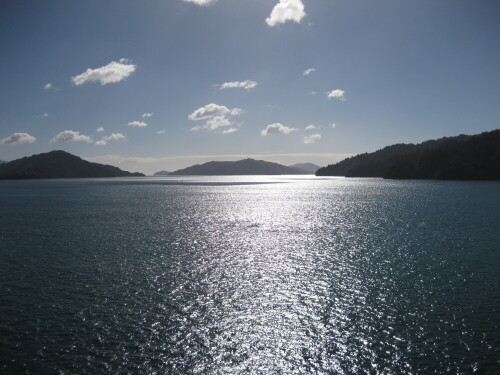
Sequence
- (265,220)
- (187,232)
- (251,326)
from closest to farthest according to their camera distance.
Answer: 1. (251,326)
2. (187,232)
3. (265,220)

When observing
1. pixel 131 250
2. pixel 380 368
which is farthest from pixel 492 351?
pixel 131 250

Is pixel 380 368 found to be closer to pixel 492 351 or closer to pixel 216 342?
pixel 492 351

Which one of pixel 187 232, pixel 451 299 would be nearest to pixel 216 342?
pixel 451 299

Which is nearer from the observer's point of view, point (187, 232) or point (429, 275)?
point (429, 275)

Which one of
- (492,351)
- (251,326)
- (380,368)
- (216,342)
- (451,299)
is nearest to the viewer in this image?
(380,368)

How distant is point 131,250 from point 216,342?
31337 mm

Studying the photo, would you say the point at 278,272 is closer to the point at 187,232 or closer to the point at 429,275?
the point at 429,275

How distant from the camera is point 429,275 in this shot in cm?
3650

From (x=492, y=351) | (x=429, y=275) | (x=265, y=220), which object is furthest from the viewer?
(x=265, y=220)

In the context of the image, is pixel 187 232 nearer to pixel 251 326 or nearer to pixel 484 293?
pixel 251 326

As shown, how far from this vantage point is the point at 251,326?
24.5 meters

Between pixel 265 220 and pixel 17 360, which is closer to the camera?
pixel 17 360

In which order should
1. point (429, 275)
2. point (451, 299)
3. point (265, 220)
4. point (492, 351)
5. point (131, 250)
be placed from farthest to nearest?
point (265, 220) < point (131, 250) < point (429, 275) < point (451, 299) < point (492, 351)

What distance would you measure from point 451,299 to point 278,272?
1675cm
